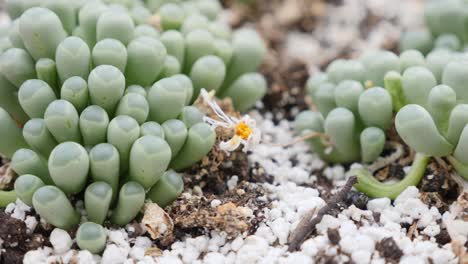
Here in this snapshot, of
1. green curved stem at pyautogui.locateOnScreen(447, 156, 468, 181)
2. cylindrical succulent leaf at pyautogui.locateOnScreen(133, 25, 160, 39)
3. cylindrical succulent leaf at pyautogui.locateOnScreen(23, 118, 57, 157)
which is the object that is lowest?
green curved stem at pyautogui.locateOnScreen(447, 156, 468, 181)

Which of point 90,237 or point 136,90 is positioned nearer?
point 90,237

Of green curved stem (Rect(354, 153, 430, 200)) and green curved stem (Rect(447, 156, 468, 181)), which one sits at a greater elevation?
green curved stem (Rect(447, 156, 468, 181))

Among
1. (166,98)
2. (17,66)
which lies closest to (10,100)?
(17,66)

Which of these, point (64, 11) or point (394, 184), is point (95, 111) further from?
point (394, 184)

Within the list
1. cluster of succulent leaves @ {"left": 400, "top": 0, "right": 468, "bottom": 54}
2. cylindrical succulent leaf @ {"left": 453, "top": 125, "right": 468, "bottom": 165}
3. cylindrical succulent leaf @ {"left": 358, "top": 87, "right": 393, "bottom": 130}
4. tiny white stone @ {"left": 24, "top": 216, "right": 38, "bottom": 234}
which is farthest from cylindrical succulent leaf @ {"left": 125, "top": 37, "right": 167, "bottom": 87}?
cluster of succulent leaves @ {"left": 400, "top": 0, "right": 468, "bottom": 54}

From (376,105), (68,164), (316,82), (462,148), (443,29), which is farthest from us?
(443,29)

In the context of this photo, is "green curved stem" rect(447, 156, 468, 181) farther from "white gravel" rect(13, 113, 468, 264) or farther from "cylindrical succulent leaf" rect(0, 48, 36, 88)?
"cylindrical succulent leaf" rect(0, 48, 36, 88)

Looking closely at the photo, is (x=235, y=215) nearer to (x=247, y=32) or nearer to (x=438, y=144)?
(x=438, y=144)
